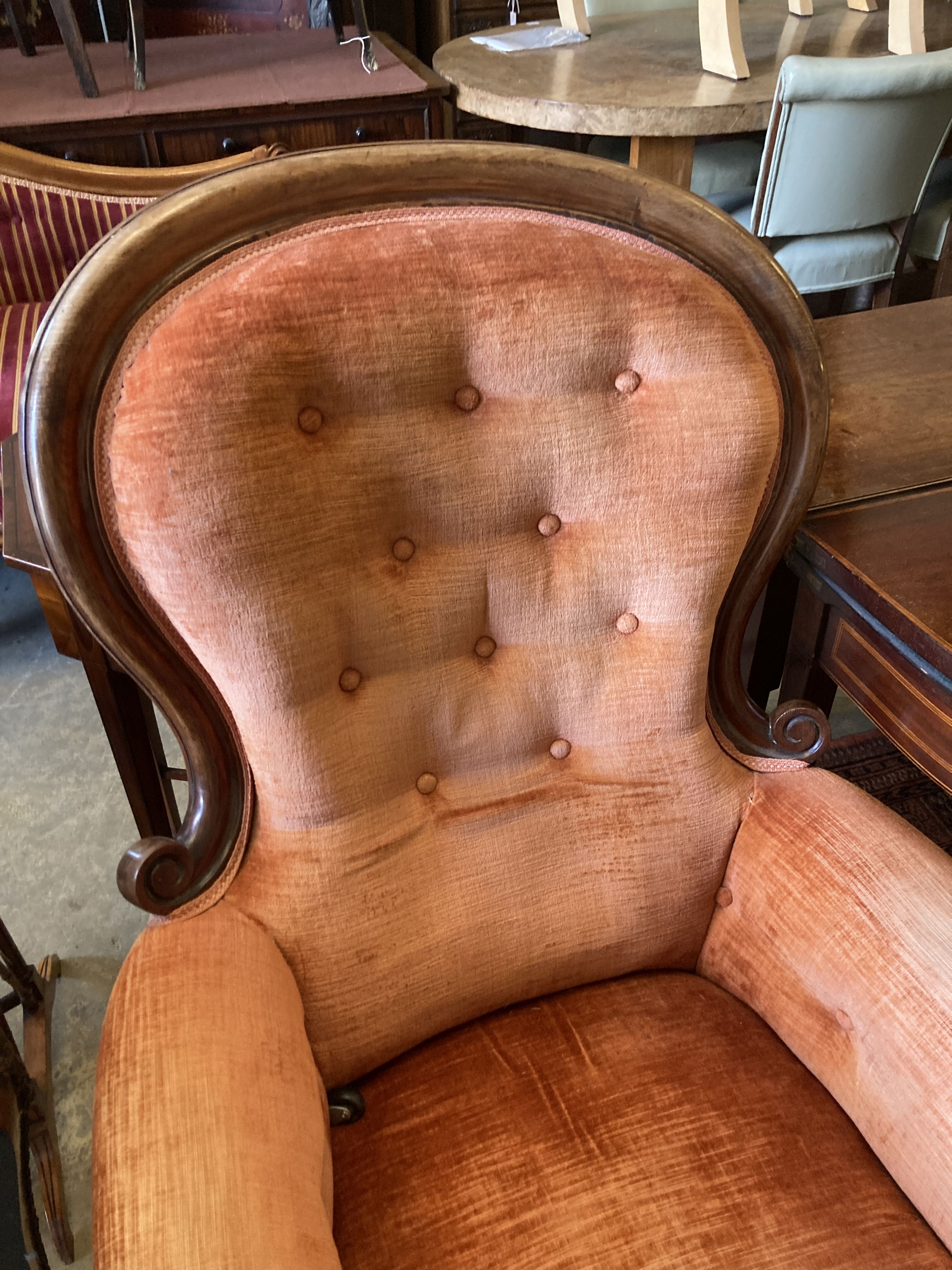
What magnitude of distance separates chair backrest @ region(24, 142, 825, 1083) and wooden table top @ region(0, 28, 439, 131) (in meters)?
1.68

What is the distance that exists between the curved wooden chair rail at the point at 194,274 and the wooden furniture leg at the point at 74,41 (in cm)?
176

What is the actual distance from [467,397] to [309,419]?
4.3 inches

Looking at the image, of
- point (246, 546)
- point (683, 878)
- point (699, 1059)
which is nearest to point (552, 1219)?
point (699, 1059)

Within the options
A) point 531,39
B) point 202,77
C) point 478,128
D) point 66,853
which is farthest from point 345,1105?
point 478,128

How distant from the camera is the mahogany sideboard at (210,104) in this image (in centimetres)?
→ 191

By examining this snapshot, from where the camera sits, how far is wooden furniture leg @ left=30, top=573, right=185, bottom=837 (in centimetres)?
95

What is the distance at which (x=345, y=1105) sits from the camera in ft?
2.28

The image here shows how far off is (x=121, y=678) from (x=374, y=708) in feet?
1.39

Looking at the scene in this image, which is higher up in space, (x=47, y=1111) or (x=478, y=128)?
(x=478, y=128)

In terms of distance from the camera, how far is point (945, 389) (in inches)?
42.7

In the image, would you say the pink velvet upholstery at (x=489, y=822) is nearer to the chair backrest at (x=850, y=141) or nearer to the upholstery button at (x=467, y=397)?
the upholstery button at (x=467, y=397)

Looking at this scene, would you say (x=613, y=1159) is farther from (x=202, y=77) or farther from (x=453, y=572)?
(x=202, y=77)

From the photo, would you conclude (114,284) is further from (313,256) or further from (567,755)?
(567,755)

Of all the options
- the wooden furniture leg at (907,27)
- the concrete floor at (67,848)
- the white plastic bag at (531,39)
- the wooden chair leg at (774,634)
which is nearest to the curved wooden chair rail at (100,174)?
the white plastic bag at (531,39)
